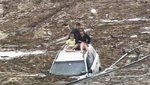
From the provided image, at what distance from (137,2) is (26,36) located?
10.2 meters

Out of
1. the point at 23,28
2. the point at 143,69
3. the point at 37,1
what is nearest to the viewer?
the point at 143,69

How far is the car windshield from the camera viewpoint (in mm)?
19750

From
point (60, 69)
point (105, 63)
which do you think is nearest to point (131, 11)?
point (105, 63)

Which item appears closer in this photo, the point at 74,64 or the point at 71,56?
the point at 74,64

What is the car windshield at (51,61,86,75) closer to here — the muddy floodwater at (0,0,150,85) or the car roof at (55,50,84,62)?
the car roof at (55,50,84,62)

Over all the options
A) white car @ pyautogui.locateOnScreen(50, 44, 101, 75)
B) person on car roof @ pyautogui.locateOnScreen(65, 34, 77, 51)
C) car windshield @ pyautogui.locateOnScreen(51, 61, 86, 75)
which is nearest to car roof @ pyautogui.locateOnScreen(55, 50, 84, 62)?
white car @ pyautogui.locateOnScreen(50, 44, 101, 75)

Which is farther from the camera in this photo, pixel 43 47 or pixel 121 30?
pixel 121 30

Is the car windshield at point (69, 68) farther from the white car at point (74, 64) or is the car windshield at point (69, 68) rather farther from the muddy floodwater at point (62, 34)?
the muddy floodwater at point (62, 34)

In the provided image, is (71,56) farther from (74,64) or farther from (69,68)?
(69,68)

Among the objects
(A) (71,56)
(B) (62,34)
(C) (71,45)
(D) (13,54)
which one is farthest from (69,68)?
(B) (62,34)

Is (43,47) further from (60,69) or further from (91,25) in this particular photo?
(60,69)

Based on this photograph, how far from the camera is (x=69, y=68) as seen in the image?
19938mm

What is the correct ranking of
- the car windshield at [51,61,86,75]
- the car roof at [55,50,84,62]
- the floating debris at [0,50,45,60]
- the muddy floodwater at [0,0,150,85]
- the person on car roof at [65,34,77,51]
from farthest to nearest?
the floating debris at [0,50,45,60], the muddy floodwater at [0,0,150,85], the person on car roof at [65,34,77,51], the car roof at [55,50,84,62], the car windshield at [51,61,86,75]

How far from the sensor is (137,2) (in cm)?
3953
